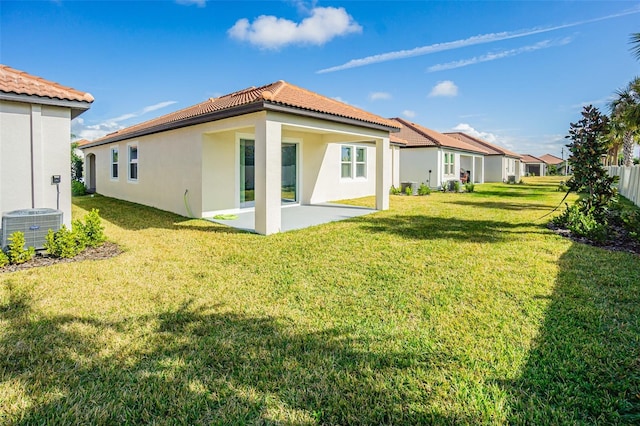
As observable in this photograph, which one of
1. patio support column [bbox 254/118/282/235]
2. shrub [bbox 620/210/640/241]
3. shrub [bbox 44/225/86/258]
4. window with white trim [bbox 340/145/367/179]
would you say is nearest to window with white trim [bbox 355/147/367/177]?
window with white trim [bbox 340/145/367/179]

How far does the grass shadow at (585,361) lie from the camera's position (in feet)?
9.37

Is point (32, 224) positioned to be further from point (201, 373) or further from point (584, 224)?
point (584, 224)

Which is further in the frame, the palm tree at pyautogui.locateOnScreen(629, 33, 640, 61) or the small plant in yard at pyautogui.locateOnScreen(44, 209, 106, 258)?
the palm tree at pyautogui.locateOnScreen(629, 33, 640, 61)

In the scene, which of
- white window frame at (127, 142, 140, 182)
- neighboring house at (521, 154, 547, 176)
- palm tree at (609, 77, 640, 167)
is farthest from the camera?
neighboring house at (521, 154, 547, 176)

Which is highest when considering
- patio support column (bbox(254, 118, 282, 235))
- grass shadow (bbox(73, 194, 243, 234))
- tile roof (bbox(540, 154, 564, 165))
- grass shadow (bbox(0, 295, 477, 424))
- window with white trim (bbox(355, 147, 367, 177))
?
tile roof (bbox(540, 154, 564, 165))

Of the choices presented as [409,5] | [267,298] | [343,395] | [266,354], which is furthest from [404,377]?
[409,5]

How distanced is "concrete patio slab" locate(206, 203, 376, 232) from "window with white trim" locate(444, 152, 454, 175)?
1665 centimetres

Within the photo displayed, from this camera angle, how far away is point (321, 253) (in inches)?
304

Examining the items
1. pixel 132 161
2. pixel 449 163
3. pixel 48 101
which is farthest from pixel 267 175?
pixel 449 163

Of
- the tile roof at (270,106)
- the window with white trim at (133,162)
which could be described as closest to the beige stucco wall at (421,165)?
the tile roof at (270,106)

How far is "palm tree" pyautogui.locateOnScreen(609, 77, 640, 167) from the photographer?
16.6 m

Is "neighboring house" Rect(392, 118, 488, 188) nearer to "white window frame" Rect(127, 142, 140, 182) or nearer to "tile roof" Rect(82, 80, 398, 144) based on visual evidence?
"tile roof" Rect(82, 80, 398, 144)

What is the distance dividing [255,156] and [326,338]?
662 centimetres

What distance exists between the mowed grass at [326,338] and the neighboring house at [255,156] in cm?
375
